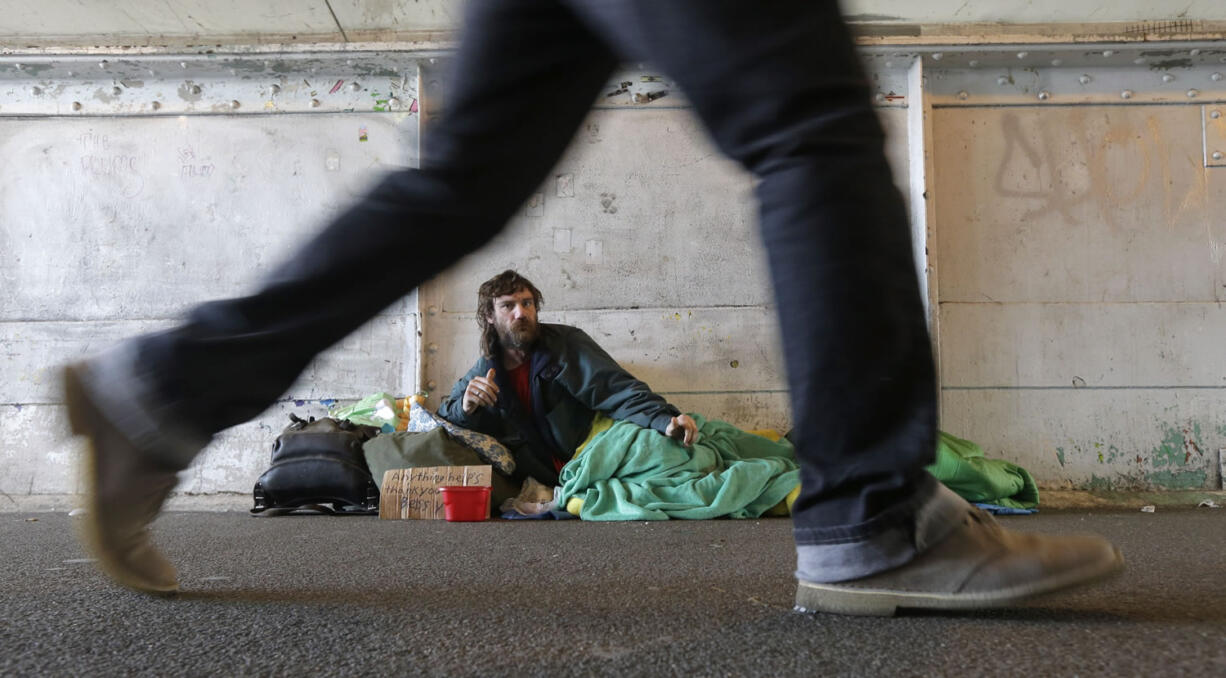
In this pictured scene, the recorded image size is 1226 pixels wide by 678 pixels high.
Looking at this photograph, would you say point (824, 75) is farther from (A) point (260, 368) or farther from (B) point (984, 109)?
(B) point (984, 109)

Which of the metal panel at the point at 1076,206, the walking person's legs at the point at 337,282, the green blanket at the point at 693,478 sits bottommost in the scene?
the green blanket at the point at 693,478

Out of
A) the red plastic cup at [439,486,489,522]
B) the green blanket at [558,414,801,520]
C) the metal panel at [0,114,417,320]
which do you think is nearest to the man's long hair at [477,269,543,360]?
the green blanket at [558,414,801,520]

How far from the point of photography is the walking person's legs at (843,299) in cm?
74

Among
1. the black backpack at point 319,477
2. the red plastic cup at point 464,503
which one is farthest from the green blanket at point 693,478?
the black backpack at point 319,477

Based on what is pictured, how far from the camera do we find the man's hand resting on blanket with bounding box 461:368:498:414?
343 cm

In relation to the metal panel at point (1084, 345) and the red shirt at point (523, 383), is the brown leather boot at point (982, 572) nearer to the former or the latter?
the red shirt at point (523, 383)

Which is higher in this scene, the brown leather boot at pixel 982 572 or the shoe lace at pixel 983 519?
the shoe lace at pixel 983 519

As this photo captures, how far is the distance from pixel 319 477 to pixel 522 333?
1025 millimetres

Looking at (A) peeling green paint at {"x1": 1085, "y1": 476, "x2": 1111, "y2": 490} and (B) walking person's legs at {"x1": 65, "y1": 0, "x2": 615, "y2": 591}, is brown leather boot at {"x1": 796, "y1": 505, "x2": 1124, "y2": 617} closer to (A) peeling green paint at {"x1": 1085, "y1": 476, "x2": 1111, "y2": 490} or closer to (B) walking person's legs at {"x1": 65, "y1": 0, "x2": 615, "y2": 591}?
(B) walking person's legs at {"x1": 65, "y1": 0, "x2": 615, "y2": 591}

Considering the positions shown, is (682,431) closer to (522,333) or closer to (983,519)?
(522,333)

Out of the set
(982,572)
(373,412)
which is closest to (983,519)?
(982,572)

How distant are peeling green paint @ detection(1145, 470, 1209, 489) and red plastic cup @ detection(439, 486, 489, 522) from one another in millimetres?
3267

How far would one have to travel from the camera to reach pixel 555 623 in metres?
0.92

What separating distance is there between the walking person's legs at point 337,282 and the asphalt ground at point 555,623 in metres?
0.18
